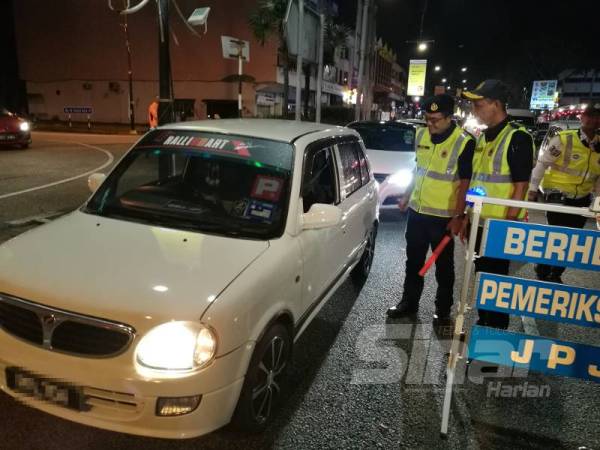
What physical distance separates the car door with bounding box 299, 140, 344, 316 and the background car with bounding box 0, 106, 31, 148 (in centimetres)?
1411

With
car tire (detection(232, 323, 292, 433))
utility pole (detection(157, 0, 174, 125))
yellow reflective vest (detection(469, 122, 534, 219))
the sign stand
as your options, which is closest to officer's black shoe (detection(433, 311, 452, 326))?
yellow reflective vest (detection(469, 122, 534, 219))

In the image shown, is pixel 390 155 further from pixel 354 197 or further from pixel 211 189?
pixel 211 189

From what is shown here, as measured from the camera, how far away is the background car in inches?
570

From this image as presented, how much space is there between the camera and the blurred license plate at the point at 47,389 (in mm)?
2209

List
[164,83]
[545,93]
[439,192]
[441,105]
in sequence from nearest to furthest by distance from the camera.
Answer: [441,105]
[439,192]
[164,83]
[545,93]

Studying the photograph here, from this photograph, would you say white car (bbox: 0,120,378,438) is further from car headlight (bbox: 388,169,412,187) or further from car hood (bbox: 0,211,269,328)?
car headlight (bbox: 388,169,412,187)

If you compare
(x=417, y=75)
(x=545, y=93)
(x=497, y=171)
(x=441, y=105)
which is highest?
(x=417, y=75)

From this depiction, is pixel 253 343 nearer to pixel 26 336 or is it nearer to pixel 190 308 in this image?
pixel 190 308

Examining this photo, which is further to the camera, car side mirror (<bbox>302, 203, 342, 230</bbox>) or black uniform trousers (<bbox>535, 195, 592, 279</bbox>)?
black uniform trousers (<bbox>535, 195, 592, 279</bbox>)

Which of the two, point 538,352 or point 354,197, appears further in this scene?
point 354,197

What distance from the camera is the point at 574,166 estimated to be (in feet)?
15.6

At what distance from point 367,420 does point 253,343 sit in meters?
0.98

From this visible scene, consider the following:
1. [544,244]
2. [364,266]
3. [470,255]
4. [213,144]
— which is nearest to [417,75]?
[364,266]

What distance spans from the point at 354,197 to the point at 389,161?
4.03m
